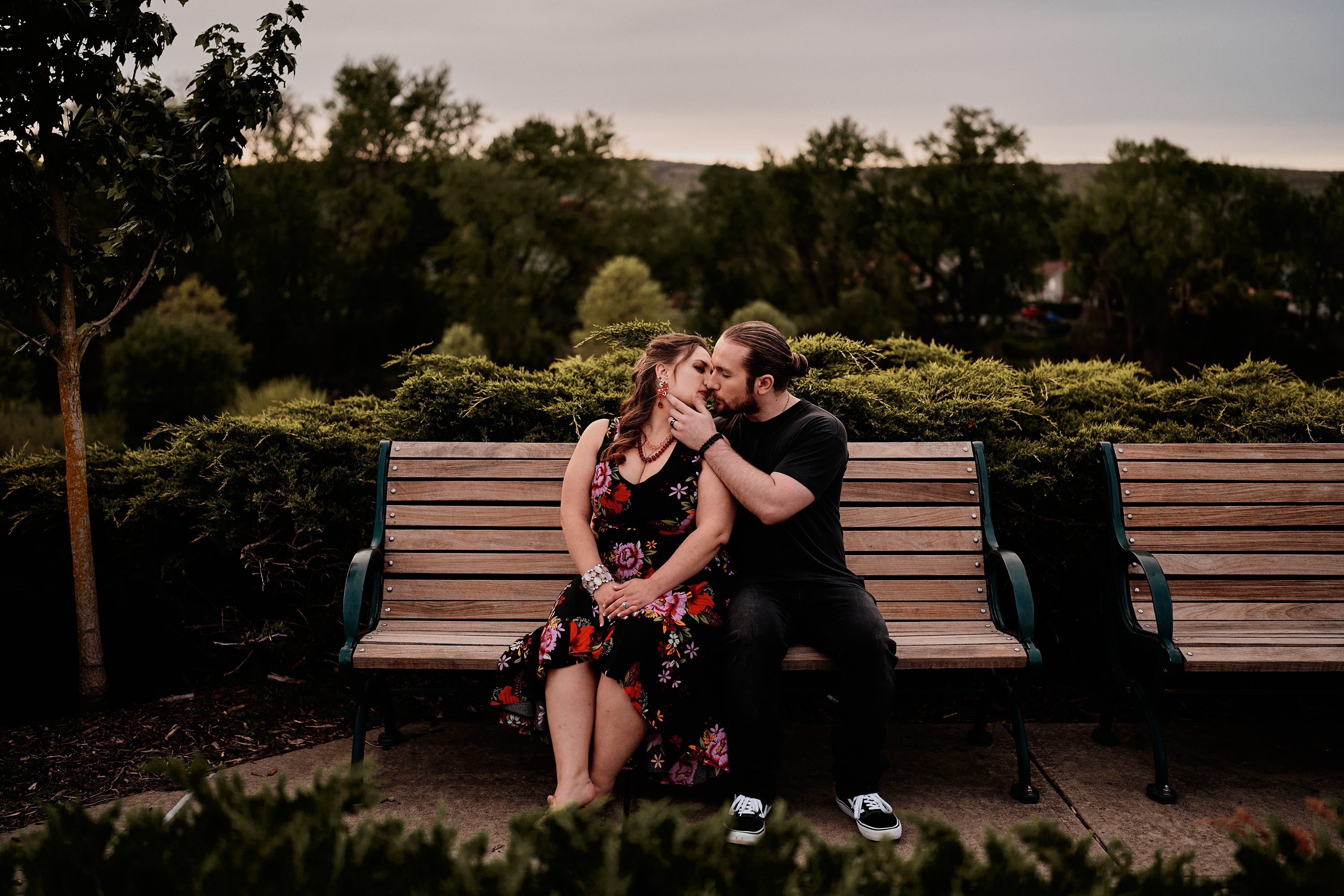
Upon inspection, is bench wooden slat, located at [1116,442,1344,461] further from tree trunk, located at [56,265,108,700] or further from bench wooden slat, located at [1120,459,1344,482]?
tree trunk, located at [56,265,108,700]

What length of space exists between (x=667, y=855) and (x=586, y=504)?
6.29 ft

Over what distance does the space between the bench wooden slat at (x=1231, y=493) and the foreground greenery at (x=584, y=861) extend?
245 centimetres

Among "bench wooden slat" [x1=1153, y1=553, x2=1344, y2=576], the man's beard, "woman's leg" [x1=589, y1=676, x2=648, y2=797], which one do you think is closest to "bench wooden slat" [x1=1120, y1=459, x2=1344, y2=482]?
"bench wooden slat" [x1=1153, y1=553, x2=1344, y2=576]

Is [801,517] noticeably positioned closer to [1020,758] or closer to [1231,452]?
[1020,758]

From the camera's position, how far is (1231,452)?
3943 mm

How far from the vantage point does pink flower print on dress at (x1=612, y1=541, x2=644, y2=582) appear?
3.26m

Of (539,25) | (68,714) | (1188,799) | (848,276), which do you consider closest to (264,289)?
(539,25)

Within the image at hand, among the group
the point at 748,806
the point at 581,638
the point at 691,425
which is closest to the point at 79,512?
the point at 581,638

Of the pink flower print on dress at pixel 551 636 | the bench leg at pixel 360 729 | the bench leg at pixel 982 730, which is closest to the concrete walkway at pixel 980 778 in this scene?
the bench leg at pixel 982 730

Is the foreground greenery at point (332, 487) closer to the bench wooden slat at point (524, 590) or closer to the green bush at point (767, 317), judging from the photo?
the bench wooden slat at point (524, 590)

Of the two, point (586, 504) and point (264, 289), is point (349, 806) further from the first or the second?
point (264, 289)

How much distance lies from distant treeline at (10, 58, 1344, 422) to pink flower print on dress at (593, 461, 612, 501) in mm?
41708

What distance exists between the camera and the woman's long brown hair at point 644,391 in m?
3.30

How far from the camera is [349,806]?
1.63 m
